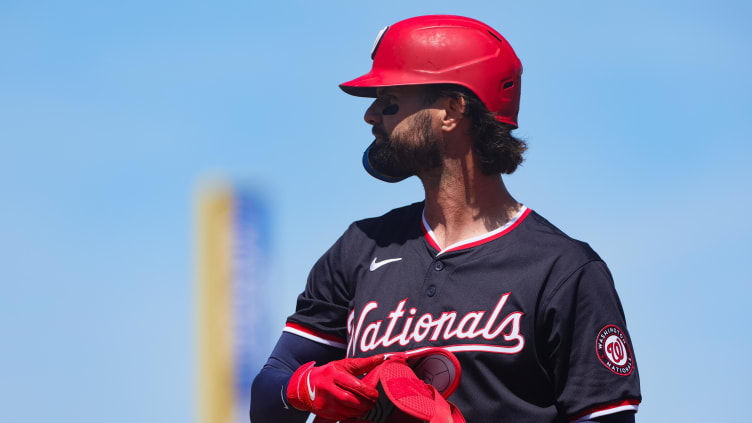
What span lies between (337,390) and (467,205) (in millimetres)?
1275

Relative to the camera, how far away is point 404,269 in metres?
5.01

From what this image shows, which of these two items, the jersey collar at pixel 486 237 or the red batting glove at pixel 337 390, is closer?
the red batting glove at pixel 337 390

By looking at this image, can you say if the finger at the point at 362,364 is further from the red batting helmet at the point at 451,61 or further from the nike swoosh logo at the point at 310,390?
the red batting helmet at the point at 451,61

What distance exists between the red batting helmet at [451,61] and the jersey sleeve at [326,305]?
0.97 meters

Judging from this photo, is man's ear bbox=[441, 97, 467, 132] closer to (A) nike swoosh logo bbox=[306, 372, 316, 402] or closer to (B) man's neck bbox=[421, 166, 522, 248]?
(B) man's neck bbox=[421, 166, 522, 248]

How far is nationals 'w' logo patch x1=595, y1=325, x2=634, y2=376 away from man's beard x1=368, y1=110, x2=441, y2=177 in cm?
124

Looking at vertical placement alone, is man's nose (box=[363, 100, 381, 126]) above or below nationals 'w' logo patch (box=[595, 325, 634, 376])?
above

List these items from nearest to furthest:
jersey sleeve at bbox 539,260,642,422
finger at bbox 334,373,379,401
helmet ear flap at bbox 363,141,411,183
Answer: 1. finger at bbox 334,373,379,401
2. jersey sleeve at bbox 539,260,642,422
3. helmet ear flap at bbox 363,141,411,183

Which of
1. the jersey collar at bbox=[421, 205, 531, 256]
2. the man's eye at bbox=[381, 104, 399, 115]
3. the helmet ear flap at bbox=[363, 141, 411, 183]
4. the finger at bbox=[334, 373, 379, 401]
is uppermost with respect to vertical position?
the man's eye at bbox=[381, 104, 399, 115]

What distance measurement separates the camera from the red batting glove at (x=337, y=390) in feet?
14.2

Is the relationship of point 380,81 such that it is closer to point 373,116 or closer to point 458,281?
point 373,116

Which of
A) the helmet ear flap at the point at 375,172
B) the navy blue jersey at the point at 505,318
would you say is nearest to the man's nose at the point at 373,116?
the helmet ear flap at the point at 375,172

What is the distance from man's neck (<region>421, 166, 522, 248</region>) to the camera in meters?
5.04

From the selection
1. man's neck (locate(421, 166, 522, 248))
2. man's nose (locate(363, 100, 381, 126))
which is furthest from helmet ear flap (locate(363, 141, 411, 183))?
man's neck (locate(421, 166, 522, 248))
